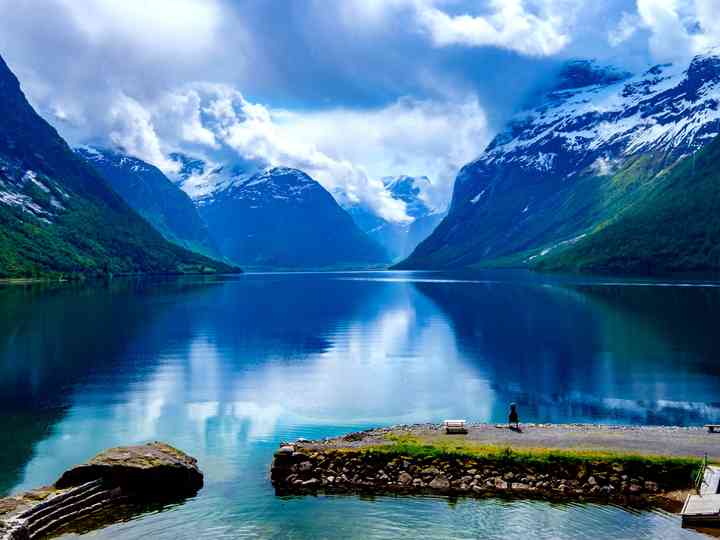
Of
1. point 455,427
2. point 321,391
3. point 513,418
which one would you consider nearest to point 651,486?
point 513,418

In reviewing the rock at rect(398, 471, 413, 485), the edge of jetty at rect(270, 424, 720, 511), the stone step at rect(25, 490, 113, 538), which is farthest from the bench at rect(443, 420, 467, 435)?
the stone step at rect(25, 490, 113, 538)

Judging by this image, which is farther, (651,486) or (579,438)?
(579,438)

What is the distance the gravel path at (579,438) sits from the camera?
176 ft

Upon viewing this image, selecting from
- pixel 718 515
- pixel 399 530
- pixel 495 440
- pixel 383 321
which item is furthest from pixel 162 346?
pixel 718 515

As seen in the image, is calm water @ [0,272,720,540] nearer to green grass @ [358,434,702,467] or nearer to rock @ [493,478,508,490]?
rock @ [493,478,508,490]

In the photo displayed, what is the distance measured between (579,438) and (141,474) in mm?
31130

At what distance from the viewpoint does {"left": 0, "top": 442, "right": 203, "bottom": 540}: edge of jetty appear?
43.1 meters

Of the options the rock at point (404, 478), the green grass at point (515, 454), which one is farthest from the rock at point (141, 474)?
the rock at point (404, 478)

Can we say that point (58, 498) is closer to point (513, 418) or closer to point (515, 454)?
point (515, 454)

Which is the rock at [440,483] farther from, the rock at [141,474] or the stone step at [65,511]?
the stone step at [65,511]

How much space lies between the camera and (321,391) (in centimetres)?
8731

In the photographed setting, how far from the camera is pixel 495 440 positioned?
56188 mm

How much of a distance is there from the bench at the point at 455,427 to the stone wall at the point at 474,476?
654 cm

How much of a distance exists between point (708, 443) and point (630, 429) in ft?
23.3
